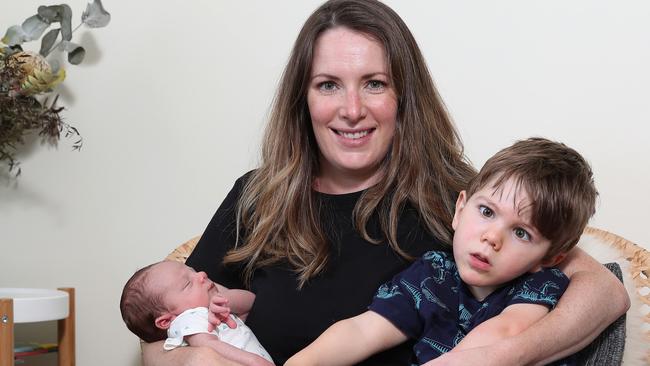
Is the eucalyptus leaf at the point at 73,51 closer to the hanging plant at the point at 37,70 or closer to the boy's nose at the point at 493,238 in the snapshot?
the hanging plant at the point at 37,70

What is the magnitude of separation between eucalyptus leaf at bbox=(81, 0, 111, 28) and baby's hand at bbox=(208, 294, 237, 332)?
1.25 meters

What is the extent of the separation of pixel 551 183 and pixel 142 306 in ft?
3.03

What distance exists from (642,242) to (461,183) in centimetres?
67

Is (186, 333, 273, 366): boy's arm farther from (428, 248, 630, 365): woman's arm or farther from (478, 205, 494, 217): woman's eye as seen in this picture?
(478, 205, 494, 217): woman's eye

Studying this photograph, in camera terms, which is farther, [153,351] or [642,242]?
[642,242]

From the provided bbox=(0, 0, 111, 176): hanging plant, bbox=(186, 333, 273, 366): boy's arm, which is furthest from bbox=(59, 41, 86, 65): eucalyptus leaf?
bbox=(186, 333, 273, 366): boy's arm

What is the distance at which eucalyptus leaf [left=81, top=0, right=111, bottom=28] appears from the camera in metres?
2.80

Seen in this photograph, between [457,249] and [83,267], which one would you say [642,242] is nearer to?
[457,249]

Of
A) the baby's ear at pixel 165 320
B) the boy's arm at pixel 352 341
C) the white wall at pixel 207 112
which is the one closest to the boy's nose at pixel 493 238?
the boy's arm at pixel 352 341

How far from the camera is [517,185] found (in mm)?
1645

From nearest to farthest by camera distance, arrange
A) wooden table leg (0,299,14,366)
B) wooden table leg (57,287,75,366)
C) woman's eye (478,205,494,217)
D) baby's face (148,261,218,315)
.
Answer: woman's eye (478,205,494,217) → baby's face (148,261,218,315) → wooden table leg (0,299,14,366) → wooden table leg (57,287,75,366)

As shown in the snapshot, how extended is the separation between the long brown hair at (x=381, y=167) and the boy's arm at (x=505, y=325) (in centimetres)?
35

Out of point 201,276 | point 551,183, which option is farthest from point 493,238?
point 201,276

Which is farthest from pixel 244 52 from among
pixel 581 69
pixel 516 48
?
pixel 581 69
